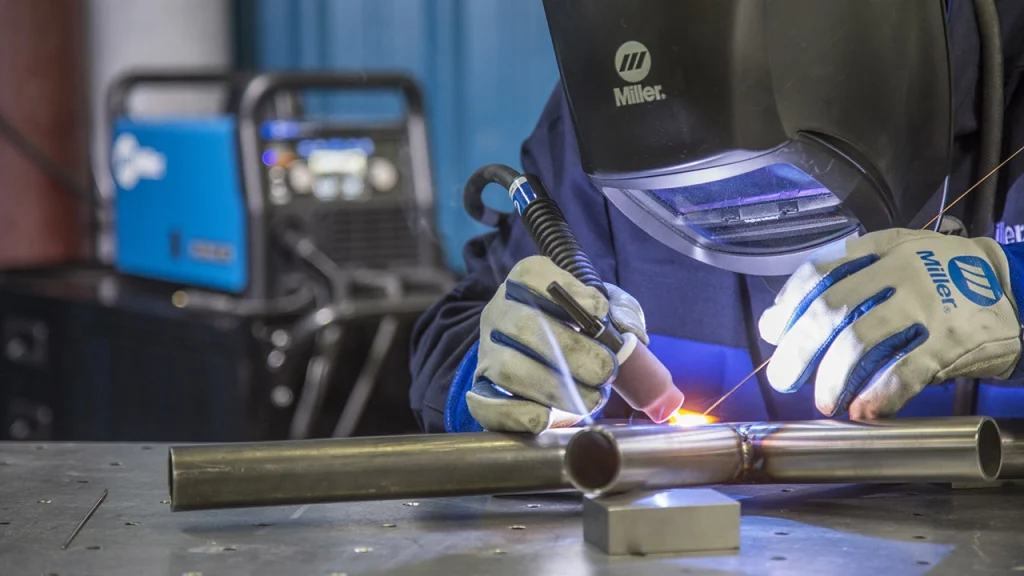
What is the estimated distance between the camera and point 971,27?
3.73 feet

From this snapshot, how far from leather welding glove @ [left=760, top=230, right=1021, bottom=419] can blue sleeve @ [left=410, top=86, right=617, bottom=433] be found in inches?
15.0

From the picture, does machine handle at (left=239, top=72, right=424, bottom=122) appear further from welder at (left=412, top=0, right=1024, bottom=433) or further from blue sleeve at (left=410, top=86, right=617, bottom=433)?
welder at (left=412, top=0, right=1024, bottom=433)

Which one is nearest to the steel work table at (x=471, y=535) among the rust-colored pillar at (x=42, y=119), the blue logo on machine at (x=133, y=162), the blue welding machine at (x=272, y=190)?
the blue welding machine at (x=272, y=190)

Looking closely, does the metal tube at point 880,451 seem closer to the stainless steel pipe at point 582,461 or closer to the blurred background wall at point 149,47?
the stainless steel pipe at point 582,461

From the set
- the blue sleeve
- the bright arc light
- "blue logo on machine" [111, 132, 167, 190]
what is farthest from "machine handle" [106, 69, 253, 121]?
the bright arc light

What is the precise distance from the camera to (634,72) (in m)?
0.87

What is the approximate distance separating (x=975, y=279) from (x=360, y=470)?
50cm

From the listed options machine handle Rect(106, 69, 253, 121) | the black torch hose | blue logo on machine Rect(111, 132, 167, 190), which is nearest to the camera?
the black torch hose

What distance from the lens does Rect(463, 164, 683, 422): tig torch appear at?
96 centimetres

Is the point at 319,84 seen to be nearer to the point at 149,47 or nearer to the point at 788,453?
the point at 149,47

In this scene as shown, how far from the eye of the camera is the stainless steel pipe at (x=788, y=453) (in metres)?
0.90

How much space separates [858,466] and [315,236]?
1.94 meters

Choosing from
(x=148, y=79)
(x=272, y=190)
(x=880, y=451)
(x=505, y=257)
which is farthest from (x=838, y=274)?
(x=148, y=79)

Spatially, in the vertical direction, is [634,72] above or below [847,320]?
above
